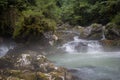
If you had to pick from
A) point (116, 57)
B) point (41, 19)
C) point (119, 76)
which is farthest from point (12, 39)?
point (119, 76)

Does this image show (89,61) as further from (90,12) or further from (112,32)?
(90,12)

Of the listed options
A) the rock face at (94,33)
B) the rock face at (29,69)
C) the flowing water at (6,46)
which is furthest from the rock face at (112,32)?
the rock face at (29,69)

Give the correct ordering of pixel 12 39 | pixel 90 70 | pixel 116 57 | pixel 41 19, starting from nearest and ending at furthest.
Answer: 1. pixel 90 70
2. pixel 116 57
3. pixel 41 19
4. pixel 12 39

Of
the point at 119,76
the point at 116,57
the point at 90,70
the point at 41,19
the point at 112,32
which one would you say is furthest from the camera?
the point at 112,32

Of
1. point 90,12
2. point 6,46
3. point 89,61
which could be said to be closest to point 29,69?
point 89,61

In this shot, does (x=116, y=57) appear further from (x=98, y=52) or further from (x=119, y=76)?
(x=119, y=76)

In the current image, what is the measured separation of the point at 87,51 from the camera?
19.8m

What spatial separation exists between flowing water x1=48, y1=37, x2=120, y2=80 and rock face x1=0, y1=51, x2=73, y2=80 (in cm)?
114

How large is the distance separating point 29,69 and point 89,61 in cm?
517

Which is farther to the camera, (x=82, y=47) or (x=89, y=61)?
(x=82, y=47)

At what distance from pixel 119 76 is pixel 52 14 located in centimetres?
1195

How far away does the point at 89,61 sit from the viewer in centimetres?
1552

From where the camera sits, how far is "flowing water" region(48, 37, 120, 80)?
39.0 ft

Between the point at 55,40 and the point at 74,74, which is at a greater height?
the point at 55,40
